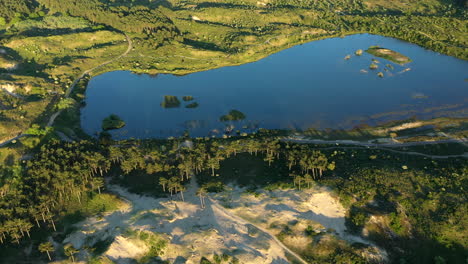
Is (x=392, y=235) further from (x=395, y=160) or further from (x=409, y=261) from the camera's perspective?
(x=395, y=160)

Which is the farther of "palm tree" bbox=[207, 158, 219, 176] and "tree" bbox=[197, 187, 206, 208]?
"palm tree" bbox=[207, 158, 219, 176]

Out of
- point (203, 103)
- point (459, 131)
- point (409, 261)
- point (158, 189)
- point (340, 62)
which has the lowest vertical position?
point (409, 261)

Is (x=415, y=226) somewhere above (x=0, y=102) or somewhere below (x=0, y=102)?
below

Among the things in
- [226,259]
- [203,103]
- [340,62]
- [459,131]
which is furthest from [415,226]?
[340,62]

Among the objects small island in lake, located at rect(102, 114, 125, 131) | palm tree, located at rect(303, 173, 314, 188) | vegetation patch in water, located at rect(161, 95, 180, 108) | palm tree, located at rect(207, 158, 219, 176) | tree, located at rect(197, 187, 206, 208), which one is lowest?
tree, located at rect(197, 187, 206, 208)

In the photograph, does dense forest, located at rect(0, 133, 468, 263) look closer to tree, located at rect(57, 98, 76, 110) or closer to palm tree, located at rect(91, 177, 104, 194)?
palm tree, located at rect(91, 177, 104, 194)

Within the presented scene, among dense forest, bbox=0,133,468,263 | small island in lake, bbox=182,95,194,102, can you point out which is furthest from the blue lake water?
dense forest, bbox=0,133,468,263

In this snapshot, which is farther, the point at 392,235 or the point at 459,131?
the point at 459,131

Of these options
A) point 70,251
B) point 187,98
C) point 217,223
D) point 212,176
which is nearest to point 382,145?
point 212,176
